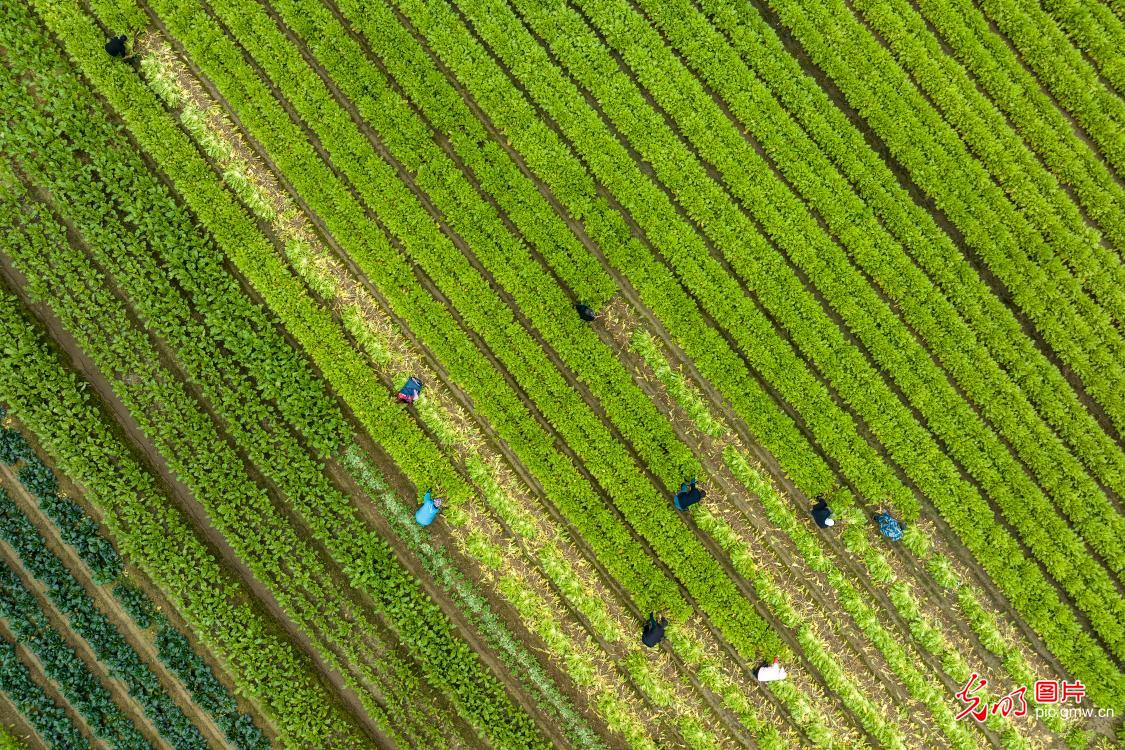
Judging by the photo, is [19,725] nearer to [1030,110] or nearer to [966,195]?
[966,195]

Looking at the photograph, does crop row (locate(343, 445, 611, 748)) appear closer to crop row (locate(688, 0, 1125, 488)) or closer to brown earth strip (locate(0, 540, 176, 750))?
brown earth strip (locate(0, 540, 176, 750))

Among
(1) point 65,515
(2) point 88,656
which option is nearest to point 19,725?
(2) point 88,656

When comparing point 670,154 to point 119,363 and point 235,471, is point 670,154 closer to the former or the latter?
point 235,471

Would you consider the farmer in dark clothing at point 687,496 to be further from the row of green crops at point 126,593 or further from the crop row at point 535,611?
the row of green crops at point 126,593

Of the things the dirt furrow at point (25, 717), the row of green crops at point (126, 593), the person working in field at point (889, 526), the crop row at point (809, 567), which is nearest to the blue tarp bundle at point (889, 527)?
the person working in field at point (889, 526)

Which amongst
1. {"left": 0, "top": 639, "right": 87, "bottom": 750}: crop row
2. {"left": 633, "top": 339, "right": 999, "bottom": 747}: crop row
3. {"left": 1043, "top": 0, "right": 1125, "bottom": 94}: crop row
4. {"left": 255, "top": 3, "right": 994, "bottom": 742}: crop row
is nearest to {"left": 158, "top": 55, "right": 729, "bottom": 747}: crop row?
{"left": 255, "top": 3, "right": 994, "bottom": 742}: crop row

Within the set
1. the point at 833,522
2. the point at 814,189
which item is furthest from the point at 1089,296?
the point at 833,522
